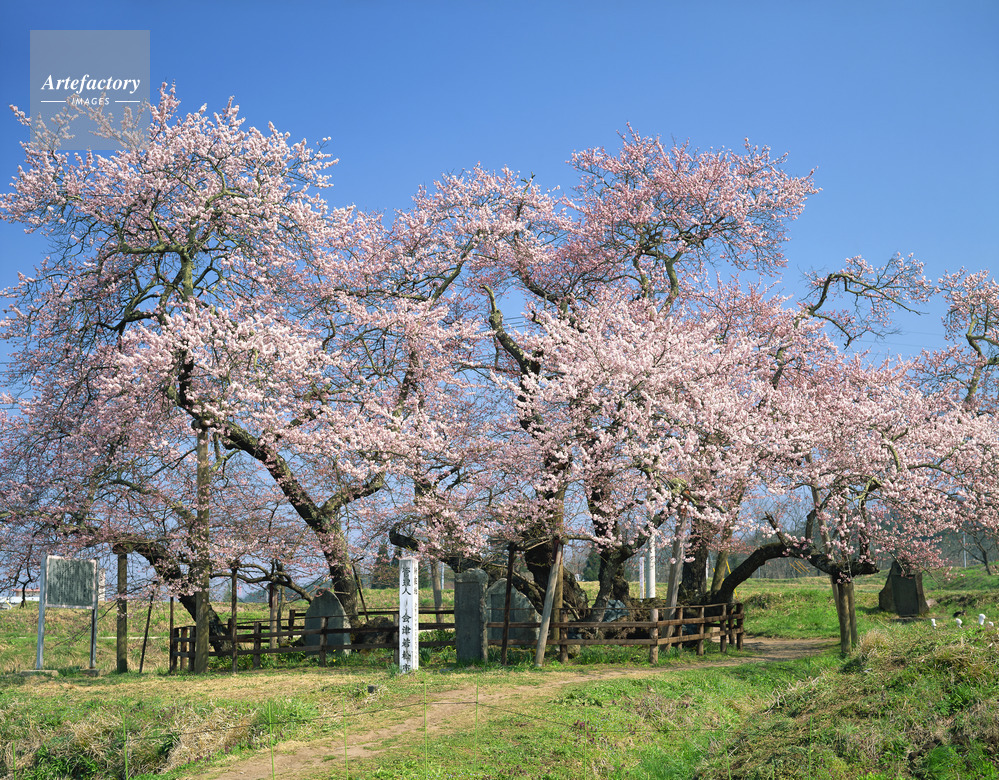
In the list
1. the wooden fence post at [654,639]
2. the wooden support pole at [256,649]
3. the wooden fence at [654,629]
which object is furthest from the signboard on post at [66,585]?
the wooden fence post at [654,639]

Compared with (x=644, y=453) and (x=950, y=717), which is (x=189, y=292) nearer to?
(x=644, y=453)

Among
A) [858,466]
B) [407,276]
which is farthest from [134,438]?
[858,466]

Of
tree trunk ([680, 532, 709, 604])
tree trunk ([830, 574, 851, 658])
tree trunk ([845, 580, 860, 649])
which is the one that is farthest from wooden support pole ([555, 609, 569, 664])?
tree trunk ([845, 580, 860, 649])

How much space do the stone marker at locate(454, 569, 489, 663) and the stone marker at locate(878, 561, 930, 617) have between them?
13396mm

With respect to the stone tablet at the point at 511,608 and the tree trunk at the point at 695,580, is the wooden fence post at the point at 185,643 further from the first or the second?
the tree trunk at the point at 695,580

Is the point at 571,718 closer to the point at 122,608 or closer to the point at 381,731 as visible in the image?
the point at 381,731

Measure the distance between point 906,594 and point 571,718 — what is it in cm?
1734

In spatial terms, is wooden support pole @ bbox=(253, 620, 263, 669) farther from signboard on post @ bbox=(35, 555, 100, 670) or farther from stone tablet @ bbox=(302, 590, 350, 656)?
signboard on post @ bbox=(35, 555, 100, 670)

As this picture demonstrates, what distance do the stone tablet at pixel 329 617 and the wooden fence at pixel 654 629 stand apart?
154 inches

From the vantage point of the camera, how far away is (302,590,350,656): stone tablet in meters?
18.4

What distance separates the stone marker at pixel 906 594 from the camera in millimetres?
22891

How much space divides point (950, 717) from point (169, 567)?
1552cm

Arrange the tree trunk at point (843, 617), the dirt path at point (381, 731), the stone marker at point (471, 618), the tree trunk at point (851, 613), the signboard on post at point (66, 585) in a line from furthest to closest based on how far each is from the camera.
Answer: the signboard on post at point (66, 585) < the tree trunk at point (851, 613) < the tree trunk at point (843, 617) < the stone marker at point (471, 618) < the dirt path at point (381, 731)

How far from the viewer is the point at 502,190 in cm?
2112
